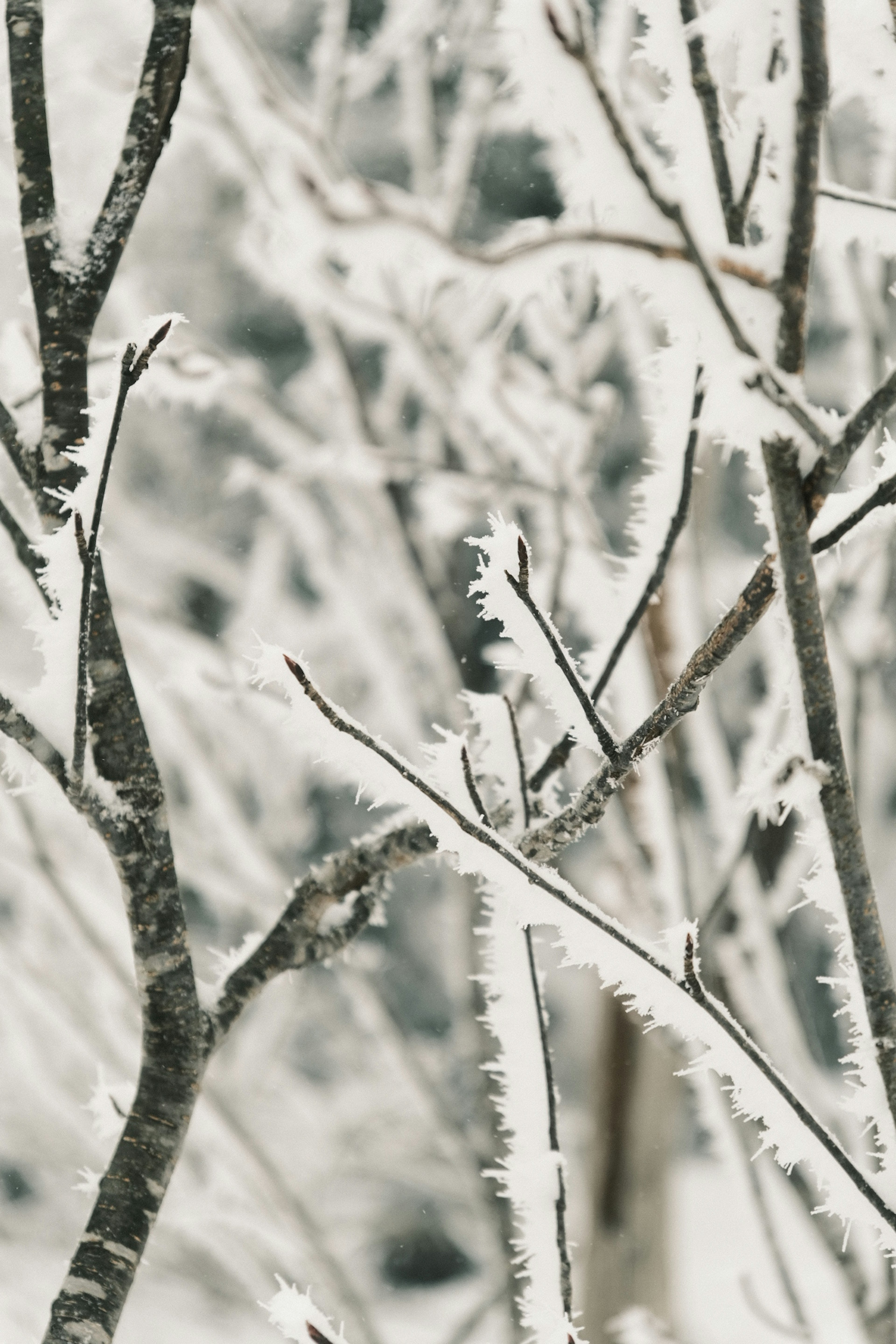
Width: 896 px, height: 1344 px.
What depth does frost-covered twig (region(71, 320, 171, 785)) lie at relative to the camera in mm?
414

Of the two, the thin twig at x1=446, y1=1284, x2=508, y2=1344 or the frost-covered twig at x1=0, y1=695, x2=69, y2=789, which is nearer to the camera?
the frost-covered twig at x1=0, y1=695, x2=69, y2=789

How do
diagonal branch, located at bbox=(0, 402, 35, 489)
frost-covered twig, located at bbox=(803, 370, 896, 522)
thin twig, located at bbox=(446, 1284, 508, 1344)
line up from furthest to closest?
thin twig, located at bbox=(446, 1284, 508, 1344)
diagonal branch, located at bbox=(0, 402, 35, 489)
frost-covered twig, located at bbox=(803, 370, 896, 522)

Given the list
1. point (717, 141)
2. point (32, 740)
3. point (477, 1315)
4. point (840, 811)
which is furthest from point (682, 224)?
point (477, 1315)

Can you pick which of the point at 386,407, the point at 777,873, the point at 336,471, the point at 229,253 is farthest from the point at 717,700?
the point at 229,253

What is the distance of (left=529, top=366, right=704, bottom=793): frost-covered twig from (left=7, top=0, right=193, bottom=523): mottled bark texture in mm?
318

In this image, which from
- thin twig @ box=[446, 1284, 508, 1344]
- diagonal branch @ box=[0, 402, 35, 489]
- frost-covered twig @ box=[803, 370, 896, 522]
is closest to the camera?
frost-covered twig @ box=[803, 370, 896, 522]

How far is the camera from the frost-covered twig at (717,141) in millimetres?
465

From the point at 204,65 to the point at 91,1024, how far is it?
177 centimetres

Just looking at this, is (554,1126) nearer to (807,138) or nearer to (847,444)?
(847,444)

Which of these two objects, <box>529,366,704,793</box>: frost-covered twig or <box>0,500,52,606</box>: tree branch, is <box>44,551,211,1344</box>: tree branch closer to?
<box>0,500,52,606</box>: tree branch

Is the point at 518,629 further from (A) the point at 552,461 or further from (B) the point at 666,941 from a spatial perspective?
(A) the point at 552,461

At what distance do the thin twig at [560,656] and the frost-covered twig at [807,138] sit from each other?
19 cm

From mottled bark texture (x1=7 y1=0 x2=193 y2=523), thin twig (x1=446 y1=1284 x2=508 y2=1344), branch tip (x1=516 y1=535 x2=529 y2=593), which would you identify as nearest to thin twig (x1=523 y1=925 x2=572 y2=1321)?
branch tip (x1=516 y1=535 x2=529 y2=593)

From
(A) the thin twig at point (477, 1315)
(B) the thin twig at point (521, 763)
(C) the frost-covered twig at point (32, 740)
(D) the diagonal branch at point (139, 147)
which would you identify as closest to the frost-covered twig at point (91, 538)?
(C) the frost-covered twig at point (32, 740)
